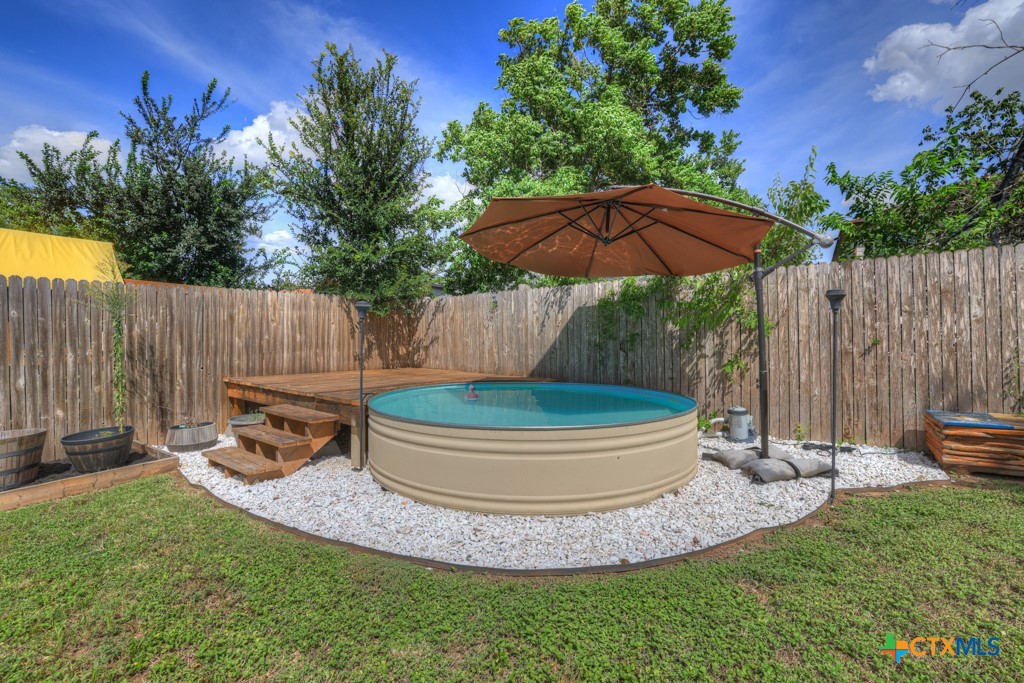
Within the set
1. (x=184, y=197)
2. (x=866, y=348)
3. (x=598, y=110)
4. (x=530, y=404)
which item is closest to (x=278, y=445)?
(x=530, y=404)

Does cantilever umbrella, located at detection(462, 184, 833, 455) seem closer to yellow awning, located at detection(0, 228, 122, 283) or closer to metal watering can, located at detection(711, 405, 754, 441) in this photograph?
metal watering can, located at detection(711, 405, 754, 441)

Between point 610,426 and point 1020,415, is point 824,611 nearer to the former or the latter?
point 610,426

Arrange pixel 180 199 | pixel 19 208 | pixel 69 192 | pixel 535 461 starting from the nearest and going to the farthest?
pixel 535 461 → pixel 180 199 → pixel 69 192 → pixel 19 208

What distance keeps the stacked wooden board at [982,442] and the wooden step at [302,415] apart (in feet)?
19.5

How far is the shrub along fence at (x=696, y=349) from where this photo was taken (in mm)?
4414

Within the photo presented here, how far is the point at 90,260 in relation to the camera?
25.7 ft

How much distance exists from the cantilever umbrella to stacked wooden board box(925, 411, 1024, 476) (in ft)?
5.04

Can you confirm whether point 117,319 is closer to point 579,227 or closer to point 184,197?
point 579,227

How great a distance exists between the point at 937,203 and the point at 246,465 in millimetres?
10237

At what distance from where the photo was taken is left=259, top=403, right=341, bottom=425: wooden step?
4.50m

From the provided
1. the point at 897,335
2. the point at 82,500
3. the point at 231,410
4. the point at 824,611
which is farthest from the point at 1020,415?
Result: the point at 231,410

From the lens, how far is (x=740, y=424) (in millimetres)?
5160

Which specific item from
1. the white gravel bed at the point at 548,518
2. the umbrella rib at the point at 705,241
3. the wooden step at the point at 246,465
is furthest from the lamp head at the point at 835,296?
the wooden step at the point at 246,465

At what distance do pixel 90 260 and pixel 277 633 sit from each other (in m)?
9.30
